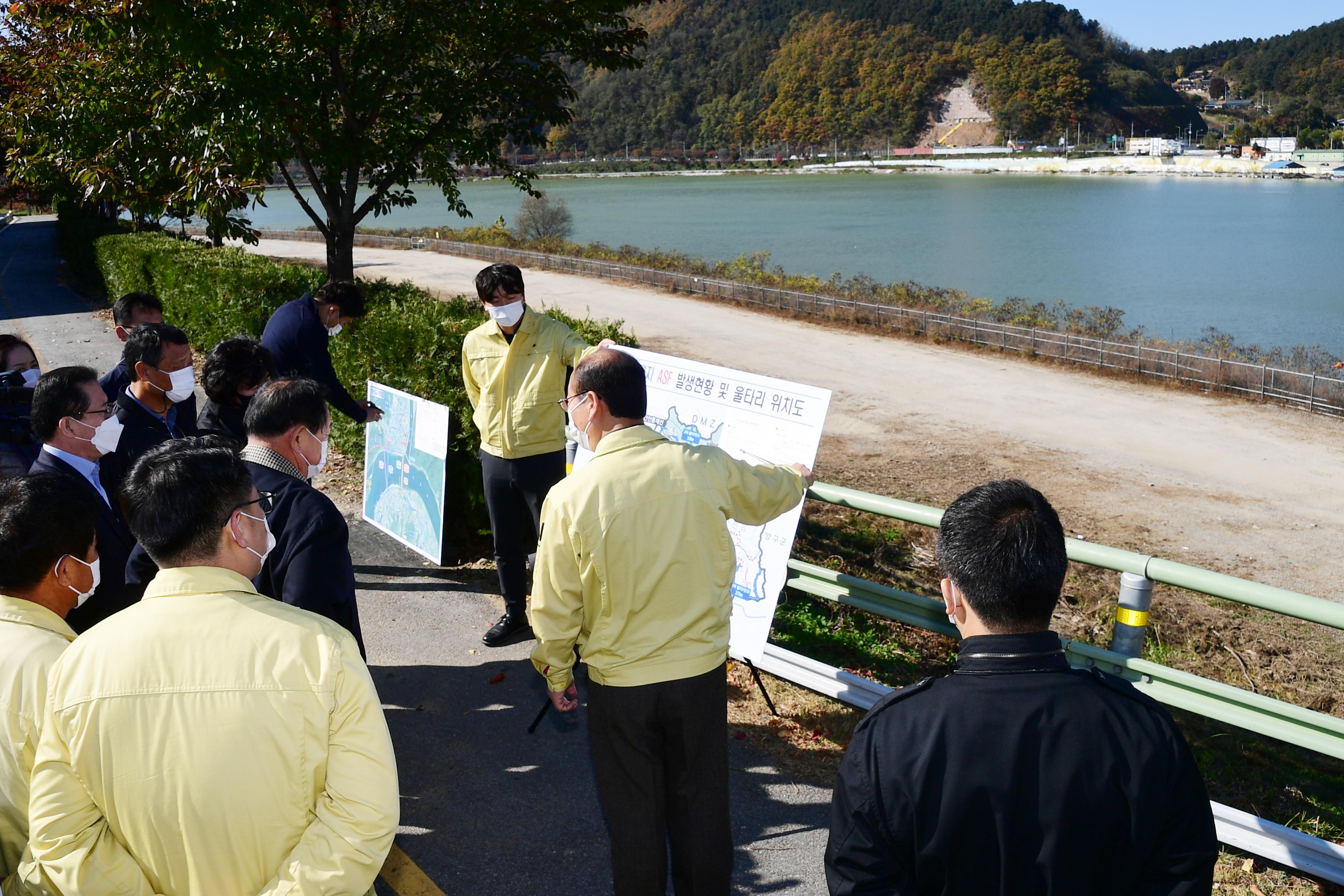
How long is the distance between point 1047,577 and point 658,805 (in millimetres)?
1802

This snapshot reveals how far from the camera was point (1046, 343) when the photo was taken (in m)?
20.2

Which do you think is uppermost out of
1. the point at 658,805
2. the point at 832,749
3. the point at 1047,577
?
the point at 1047,577

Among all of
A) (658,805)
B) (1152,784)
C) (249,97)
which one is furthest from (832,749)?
(249,97)

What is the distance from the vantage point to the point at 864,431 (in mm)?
14641

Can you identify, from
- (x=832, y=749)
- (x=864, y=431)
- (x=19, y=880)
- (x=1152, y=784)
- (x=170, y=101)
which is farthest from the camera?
(x=864, y=431)

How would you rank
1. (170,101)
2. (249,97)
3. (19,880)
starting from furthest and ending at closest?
(170,101) → (249,97) → (19,880)

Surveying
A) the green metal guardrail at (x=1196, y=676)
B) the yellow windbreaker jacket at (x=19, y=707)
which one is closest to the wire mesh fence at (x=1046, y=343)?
the green metal guardrail at (x=1196, y=676)

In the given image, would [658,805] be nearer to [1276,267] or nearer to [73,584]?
[73,584]

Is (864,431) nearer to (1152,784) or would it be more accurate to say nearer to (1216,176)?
(1152,784)

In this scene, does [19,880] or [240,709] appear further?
[19,880]

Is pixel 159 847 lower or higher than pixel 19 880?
higher

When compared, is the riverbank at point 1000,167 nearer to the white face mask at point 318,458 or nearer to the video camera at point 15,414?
the video camera at point 15,414

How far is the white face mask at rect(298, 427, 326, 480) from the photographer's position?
352cm

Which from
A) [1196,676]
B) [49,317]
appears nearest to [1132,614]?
[1196,676]
